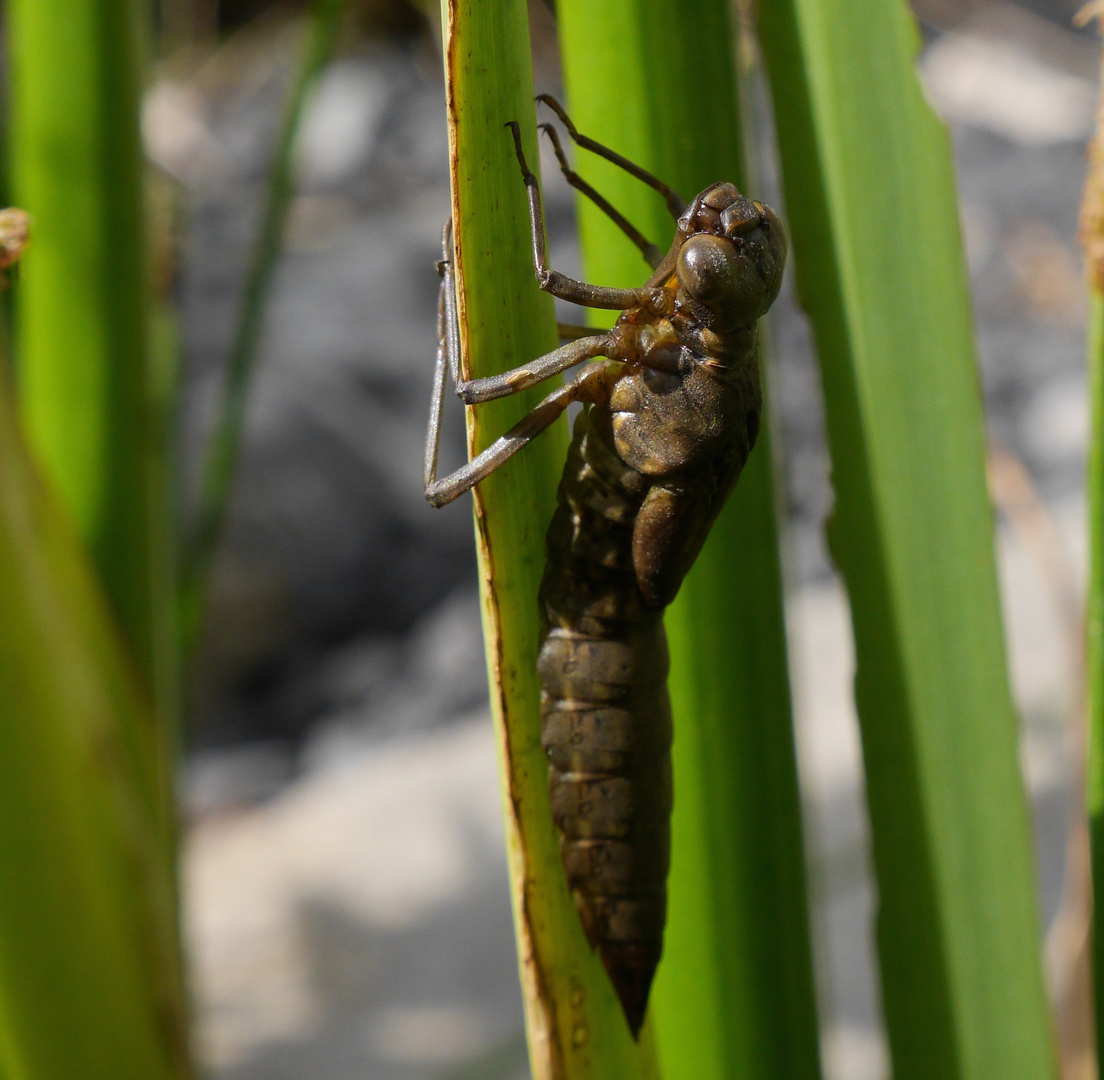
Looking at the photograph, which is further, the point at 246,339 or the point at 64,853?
the point at 246,339

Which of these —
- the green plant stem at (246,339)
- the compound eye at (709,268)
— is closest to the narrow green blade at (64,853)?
the compound eye at (709,268)

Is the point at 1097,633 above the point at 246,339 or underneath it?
underneath

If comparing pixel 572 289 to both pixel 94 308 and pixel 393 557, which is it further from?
pixel 393 557

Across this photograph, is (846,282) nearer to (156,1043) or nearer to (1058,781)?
(156,1043)

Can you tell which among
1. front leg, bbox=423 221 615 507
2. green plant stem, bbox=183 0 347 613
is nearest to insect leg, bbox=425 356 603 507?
front leg, bbox=423 221 615 507

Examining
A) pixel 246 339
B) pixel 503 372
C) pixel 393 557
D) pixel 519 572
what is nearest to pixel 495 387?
pixel 503 372

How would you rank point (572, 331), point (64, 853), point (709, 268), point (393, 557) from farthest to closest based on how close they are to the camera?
point (393, 557) → point (572, 331) → point (709, 268) → point (64, 853)
